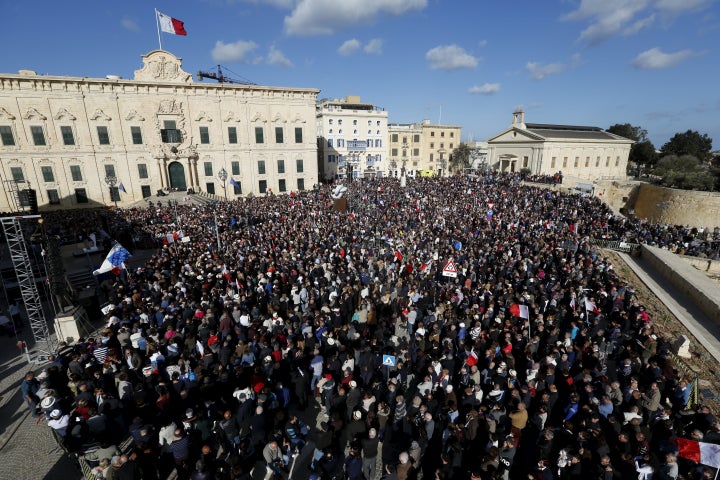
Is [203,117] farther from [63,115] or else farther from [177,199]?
[63,115]

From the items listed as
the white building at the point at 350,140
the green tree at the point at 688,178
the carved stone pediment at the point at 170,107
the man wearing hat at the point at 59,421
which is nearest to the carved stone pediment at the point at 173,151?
the carved stone pediment at the point at 170,107

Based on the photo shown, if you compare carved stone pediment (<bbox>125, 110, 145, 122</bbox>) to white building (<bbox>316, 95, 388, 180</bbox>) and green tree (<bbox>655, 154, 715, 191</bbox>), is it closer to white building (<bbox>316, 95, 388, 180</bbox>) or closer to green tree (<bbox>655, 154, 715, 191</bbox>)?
white building (<bbox>316, 95, 388, 180</bbox>)

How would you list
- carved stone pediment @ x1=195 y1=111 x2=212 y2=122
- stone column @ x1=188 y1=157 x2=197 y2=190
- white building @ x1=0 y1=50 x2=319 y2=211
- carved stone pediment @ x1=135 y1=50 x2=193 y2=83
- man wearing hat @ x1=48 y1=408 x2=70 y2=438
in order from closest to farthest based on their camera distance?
man wearing hat @ x1=48 y1=408 x2=70 y2=438 < white building @ x1=0 y1=50 x2=319 y2=211 < carved stone pediment @ x1=135 y1=50 x2=193 y2=83 < carved stone pediment @ x1=195 y1=111 x2=212 y2=122 < stone column @ x1=188 y1=157 x2=197 y2=190

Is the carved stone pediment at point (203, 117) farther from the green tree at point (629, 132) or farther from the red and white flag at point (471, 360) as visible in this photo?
the green tree at point (629, 132)

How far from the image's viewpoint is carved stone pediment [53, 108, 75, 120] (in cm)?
3067

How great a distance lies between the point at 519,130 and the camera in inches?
2063

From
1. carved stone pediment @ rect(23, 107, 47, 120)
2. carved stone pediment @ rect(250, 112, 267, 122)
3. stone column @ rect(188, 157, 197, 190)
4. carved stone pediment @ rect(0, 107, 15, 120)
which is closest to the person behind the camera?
carved stone pediment @ rect(0, 107, 15, 120)

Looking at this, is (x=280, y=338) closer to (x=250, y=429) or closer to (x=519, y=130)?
(x=250, y=429)

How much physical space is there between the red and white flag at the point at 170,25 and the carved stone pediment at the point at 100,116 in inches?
375

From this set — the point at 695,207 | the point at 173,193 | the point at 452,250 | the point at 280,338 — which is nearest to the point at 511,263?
the point at 452,250

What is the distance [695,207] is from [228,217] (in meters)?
41.0

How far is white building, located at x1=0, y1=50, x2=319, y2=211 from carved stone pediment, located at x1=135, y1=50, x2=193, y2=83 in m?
0.08

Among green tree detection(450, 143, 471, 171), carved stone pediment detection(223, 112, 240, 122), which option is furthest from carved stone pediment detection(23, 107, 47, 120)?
green tree detection(450, 143, 471, 171)

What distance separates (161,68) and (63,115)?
367 inches
